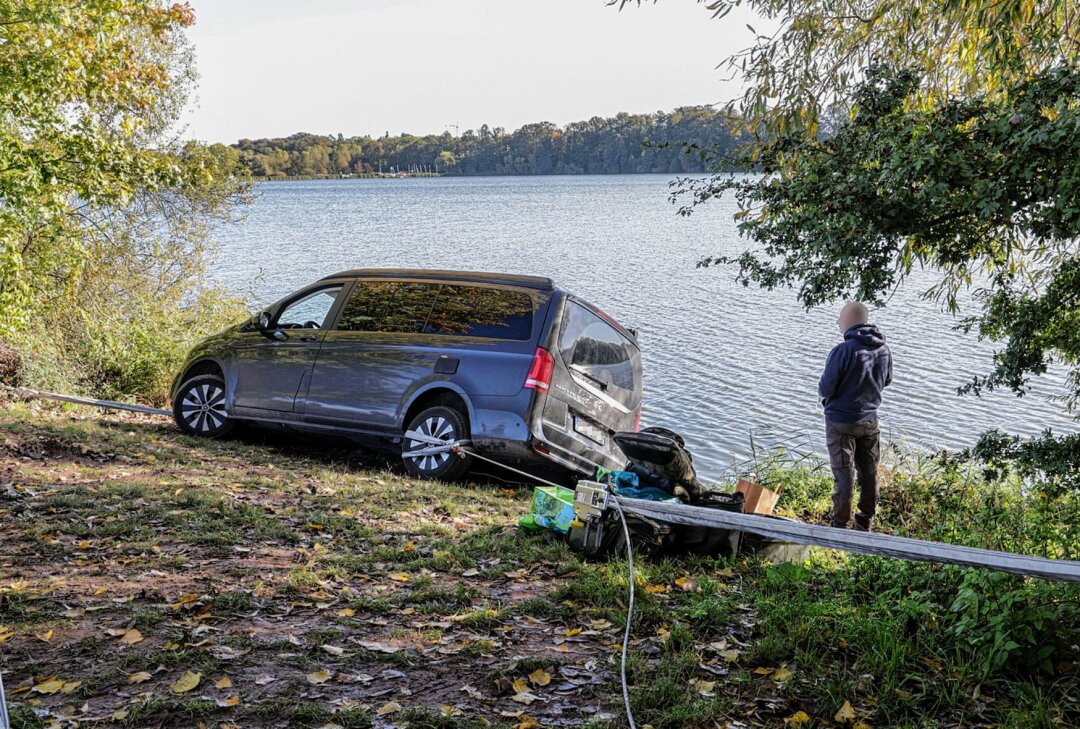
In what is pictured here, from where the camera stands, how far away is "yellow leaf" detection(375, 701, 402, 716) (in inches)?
147

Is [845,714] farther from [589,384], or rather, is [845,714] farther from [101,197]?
[101,197]

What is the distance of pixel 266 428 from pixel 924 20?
7852 mm

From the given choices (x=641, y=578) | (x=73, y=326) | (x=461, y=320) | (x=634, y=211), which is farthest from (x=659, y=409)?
(x=634, y=211)

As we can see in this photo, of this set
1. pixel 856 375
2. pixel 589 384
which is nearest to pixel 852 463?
pixel 856 375

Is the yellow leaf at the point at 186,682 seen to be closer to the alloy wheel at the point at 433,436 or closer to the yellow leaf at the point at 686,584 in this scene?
the yellow leaf at the point at 686,584

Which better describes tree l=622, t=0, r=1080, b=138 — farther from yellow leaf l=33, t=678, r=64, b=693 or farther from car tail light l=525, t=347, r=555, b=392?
yellow leaf l=33, t=678, r=64, b=693

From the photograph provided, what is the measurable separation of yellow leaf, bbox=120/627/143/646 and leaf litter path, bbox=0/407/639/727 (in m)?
0.01

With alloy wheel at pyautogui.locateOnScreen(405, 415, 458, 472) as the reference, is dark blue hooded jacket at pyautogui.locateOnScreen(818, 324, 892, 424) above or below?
above

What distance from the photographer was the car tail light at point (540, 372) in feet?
27.1

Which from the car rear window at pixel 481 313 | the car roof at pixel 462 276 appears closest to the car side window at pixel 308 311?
the car roof at pixel 462 276

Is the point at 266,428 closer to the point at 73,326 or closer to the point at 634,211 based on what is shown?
the point at 73,326

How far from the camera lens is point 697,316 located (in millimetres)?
23062

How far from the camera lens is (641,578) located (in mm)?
5391

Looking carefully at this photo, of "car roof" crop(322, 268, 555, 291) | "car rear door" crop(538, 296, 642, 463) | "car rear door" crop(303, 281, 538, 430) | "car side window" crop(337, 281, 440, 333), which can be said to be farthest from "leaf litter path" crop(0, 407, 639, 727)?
"car roof" crop(322, 268, 555, 291)
